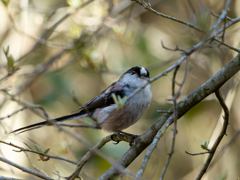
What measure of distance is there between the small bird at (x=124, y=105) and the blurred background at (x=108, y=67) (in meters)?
0.54

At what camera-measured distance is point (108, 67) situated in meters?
4.52

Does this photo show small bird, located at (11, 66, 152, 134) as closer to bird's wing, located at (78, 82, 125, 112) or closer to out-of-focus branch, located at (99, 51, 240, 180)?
bird's wing, located at (78, 82, 125, 112)

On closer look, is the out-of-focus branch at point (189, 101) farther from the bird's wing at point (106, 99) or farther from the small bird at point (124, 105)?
the bird's wing at point (106, 99)

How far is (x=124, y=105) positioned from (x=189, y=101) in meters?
1.00

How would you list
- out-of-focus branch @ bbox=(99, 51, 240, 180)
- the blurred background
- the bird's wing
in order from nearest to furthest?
out-of-focus branch @ bbox=(99, 51, 240, 180), the bird's wing, the blurred background

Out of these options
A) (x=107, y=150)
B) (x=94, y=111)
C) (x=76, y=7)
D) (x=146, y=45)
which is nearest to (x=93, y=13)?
(x=76, y=7)

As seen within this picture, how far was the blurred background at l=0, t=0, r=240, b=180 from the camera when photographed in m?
3.89

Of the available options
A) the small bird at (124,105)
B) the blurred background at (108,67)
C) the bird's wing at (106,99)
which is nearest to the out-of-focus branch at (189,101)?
the small bird at (124,105)

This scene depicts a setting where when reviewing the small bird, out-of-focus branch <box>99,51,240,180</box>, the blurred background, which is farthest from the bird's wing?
out-of-focus branch <box>99,51,240,180</box>

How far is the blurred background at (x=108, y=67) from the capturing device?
3.89 m

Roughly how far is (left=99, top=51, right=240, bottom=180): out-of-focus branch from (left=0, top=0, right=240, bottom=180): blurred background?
1.13 metres

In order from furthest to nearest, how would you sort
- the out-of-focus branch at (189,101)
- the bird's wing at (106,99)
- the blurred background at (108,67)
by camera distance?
1. the blurred background at (108,67)
2. the bird's wing at (106,99)
3. the out-of-focus branch at (189,101)

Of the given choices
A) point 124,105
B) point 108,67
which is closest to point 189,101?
point 124,105

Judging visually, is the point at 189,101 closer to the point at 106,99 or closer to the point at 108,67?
the point at 106,99
